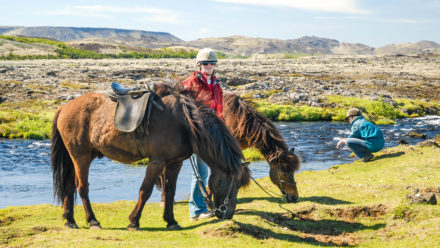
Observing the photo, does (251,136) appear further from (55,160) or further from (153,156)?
(55,160)

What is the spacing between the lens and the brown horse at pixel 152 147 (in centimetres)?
634

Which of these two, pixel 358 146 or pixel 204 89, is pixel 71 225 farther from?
pixel 358 146

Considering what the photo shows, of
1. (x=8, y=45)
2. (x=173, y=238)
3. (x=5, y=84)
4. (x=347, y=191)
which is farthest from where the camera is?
(x=8, y=45)

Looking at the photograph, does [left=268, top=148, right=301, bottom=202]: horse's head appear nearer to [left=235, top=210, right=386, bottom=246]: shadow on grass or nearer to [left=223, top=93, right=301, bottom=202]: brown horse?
[left=223, top=93, right=301, bottom=202]: brown horse

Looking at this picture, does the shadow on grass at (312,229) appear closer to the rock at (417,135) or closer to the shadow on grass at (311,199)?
the shadow on grass at (311,199)

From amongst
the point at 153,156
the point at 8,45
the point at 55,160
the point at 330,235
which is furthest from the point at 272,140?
the point at 8,45

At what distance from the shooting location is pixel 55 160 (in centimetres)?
793

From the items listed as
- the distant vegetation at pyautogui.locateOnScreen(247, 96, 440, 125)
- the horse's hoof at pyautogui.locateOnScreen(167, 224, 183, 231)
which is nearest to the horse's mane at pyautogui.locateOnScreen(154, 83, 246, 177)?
the horse's hoof at pyautogui.locateOnScreen(167, 224, 183, 231)

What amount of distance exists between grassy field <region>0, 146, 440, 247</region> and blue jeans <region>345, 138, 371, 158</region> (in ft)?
5.11

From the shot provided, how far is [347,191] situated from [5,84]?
36445mm

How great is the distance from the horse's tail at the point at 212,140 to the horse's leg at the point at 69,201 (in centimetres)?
282

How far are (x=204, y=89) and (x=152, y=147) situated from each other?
167 centimetres

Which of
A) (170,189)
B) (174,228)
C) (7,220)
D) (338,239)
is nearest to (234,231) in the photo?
(174,228)

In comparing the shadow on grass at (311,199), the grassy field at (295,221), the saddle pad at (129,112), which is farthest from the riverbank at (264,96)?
the saddle pad at (129,112)
